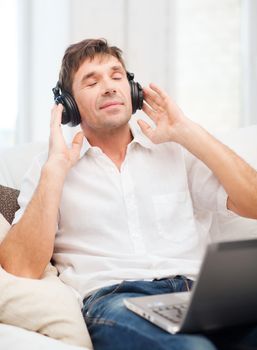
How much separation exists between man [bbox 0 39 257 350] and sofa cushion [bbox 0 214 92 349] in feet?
0.19

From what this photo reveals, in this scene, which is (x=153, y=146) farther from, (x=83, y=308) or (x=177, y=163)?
(x=83, y=308)

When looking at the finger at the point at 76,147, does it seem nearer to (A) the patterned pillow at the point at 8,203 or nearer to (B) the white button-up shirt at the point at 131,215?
(B) the white button-up shirt at the point at 131,215

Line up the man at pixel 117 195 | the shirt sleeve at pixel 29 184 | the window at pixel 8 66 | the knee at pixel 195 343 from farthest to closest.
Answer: the window at pixel 8 66, the shirt sleeve at pixel 29 184, the man at pixel 117 195, the knee at pixel 195 343

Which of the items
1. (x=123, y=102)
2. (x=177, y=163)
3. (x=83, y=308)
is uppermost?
(x=123, y=102)

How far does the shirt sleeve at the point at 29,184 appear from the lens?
1.63m

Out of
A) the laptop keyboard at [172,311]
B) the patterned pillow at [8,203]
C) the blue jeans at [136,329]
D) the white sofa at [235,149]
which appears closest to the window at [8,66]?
the white sofa at [235,149]

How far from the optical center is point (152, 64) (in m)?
2.89

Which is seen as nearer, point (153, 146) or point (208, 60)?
point (153, 146)

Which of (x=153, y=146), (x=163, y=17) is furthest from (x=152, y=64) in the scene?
(x=153, y=146)

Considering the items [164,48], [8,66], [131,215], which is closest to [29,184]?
[131,215]

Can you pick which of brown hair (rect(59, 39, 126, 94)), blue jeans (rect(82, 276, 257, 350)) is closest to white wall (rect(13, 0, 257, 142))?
brown hair (rect(59, 39, 126, 94))

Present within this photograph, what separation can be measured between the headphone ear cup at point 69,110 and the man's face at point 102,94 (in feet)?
0.08

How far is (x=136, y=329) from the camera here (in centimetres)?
117

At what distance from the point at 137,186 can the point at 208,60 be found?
1.76 m
